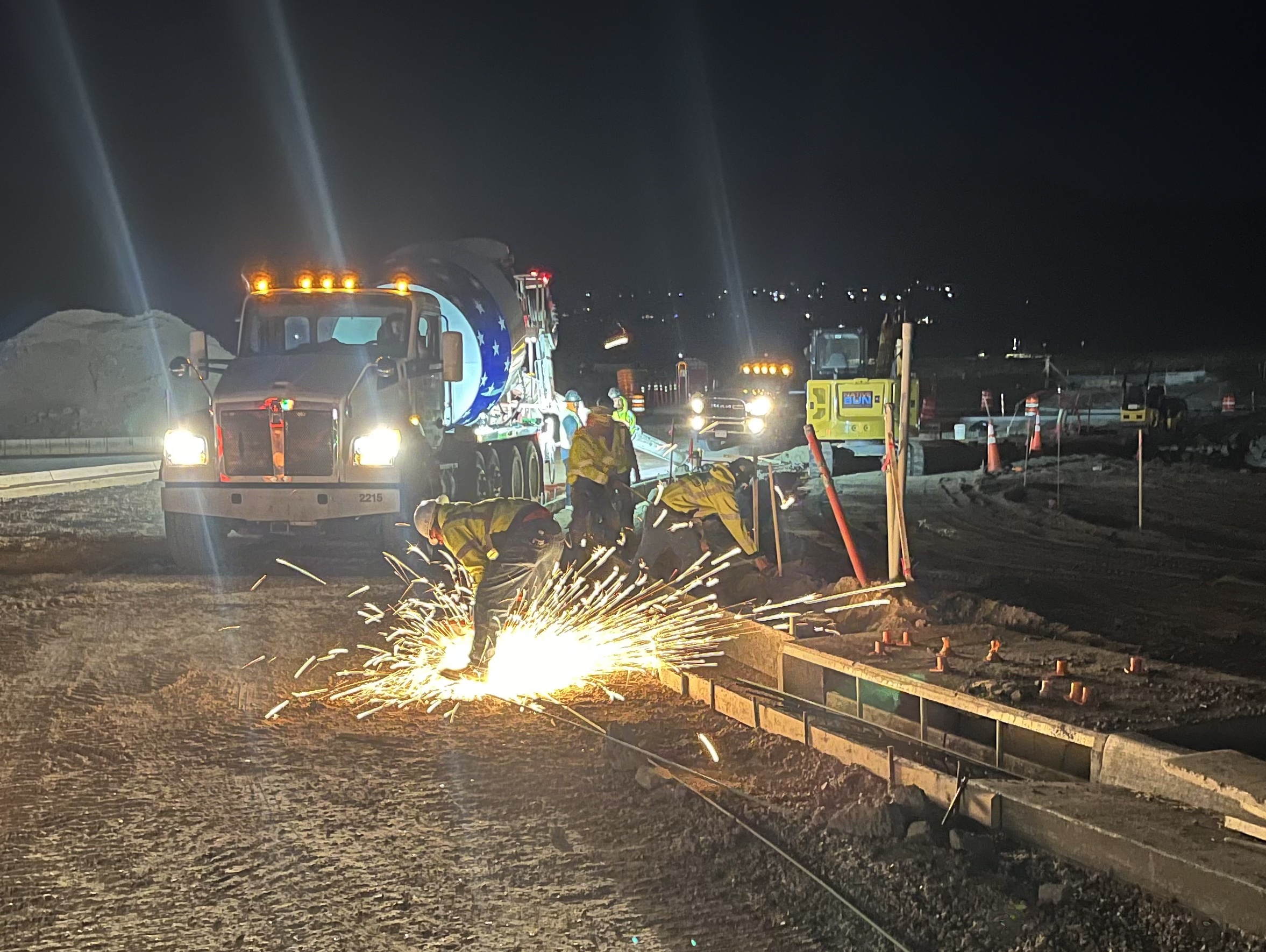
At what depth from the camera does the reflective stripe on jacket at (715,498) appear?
9727 mm

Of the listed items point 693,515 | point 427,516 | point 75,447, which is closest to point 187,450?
point 427,516

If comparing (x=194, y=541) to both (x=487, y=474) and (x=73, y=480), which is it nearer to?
(x=487, y=474)

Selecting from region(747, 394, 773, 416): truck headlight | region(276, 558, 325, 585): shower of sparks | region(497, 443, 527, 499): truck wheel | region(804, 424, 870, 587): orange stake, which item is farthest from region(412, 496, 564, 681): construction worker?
region(747, 394, 773, 416): truck headlight

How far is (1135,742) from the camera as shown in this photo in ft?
17.7

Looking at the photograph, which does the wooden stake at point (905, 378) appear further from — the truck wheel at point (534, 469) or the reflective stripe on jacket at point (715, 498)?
the truck wheel at point (534, 469)

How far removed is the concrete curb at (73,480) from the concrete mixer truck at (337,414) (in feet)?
27.4

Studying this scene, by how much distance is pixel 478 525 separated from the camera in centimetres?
809

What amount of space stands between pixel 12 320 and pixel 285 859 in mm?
53928

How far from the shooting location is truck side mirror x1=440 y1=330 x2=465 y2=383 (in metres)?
13.3

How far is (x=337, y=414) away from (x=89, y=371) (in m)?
37.9

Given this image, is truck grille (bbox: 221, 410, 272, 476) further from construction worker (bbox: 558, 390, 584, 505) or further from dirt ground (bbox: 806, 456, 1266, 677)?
construction worker (bbox: 558, 390, 584, 505)

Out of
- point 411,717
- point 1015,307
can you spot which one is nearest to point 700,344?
point 1015,307

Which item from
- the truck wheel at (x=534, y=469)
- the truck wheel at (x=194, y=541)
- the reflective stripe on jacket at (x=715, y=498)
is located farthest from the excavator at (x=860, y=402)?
the reflective stripe on jacket at (x=715, y=498)

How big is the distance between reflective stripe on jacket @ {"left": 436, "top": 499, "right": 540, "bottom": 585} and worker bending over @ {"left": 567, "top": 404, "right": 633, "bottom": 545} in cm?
275
